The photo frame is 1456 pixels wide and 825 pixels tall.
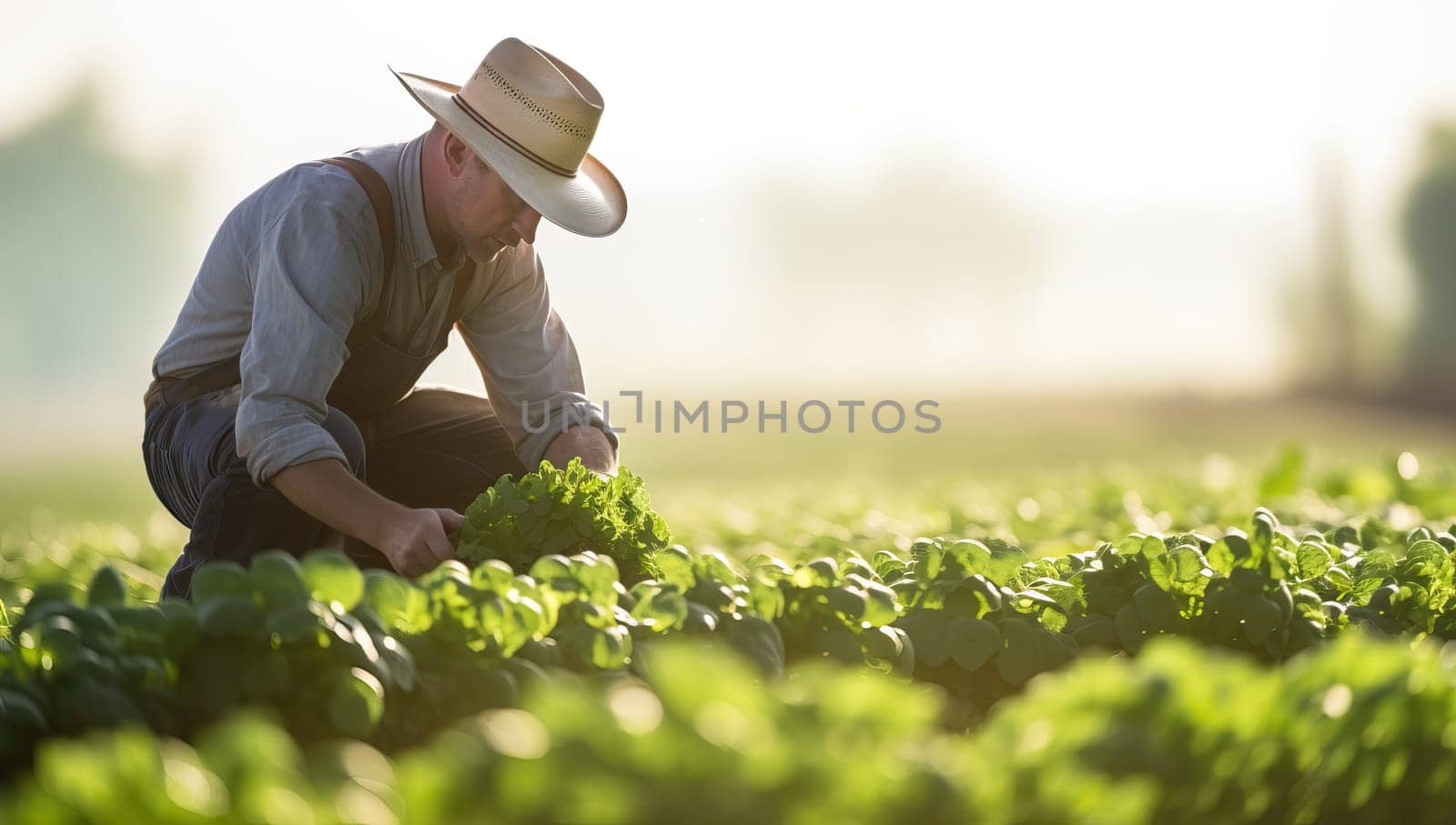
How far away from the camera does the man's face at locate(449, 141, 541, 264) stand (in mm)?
3314

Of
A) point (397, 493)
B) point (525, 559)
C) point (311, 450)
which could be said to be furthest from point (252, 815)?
point (397, 493)

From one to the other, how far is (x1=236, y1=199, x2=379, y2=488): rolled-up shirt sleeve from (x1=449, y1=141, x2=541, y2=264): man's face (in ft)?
0.83

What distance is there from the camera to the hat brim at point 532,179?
3244mm

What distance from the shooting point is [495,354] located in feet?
13.2

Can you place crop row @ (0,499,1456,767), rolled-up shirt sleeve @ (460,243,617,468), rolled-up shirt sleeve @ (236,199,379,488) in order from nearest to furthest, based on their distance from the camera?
crop row @ (0,499,1456,767) < rolled-up shirt sleeve @ (236,199,379,488) < rolled-up shirt sleeve @ (460,243,617,468)

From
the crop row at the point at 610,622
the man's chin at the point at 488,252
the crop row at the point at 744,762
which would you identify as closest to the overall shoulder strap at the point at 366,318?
the man's chin at the point at 488,252

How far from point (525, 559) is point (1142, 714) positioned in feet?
5.54

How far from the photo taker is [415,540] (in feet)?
9.04

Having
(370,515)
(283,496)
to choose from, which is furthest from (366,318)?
(370,515)

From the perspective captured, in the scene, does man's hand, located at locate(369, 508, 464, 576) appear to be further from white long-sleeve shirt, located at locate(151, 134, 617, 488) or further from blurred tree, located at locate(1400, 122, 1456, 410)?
blurred tree, located at locate(1400, 122, 1456, 410)

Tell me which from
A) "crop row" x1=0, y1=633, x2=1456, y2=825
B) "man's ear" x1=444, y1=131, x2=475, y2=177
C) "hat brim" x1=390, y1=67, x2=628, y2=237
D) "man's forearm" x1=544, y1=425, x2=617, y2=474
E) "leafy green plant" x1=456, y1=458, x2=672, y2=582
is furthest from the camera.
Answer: "man's forearm" x1=544, y1=425, x2=617, y2=474

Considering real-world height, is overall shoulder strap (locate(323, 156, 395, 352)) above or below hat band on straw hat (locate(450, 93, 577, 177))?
below

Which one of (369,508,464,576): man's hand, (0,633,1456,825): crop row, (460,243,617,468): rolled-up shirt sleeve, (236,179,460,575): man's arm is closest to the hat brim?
(236,179,460,575): man's arm

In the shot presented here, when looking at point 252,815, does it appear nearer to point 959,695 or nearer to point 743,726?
point 743,726
